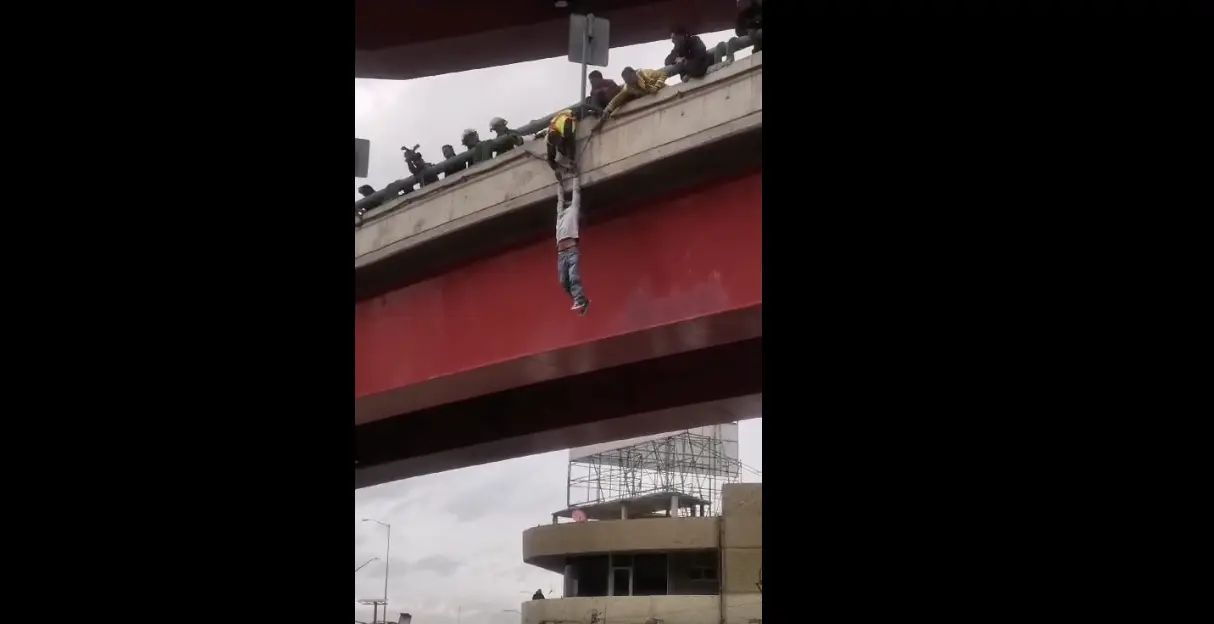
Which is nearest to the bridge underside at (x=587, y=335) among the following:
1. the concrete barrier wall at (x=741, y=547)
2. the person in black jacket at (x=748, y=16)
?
the person in black jacket at (x=748, y=16)

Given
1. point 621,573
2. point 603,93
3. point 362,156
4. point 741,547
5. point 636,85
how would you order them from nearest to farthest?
point 636,85 < point 603,93 < point 362,156 < point 741,547 < point 621,573

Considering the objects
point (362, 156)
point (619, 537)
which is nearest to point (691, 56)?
point (362, 156)

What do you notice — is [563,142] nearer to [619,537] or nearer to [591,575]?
[619,537]

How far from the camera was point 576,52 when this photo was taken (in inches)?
304

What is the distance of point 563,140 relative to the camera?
306 inches

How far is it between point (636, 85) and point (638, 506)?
19904 millimetres

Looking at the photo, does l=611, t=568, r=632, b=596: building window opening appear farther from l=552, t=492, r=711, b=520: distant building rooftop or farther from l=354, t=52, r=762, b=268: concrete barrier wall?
l=354, t=52, r=762, b=268: concrete barrier wall

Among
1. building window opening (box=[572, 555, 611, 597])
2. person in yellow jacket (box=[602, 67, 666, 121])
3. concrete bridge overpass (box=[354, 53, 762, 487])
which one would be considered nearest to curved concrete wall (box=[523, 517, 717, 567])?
building window opening (box=[572, 555, 611, 597])

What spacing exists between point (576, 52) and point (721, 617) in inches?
558

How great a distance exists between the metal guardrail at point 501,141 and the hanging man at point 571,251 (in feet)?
2.89

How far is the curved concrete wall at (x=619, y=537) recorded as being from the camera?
69.8 feet

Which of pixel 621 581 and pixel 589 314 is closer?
pixel 589 314
